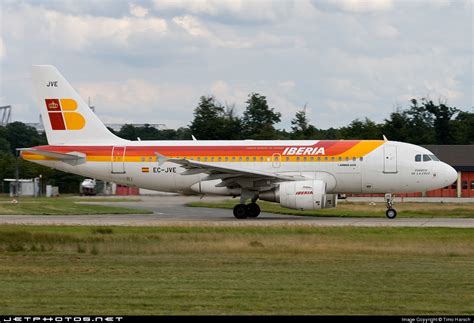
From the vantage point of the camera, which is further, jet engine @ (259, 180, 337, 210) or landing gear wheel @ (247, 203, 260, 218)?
landing gear wheel @ (247, 203, 260, 218)

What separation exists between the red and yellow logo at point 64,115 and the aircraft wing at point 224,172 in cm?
619

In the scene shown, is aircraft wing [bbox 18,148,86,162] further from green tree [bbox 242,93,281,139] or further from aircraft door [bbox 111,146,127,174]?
green tree [bbox 242,93,281,139]

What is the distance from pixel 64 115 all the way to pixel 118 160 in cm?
340

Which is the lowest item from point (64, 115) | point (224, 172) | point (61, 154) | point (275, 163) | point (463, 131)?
point (224, 172)

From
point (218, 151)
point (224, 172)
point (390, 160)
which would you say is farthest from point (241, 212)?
point (390, 160)

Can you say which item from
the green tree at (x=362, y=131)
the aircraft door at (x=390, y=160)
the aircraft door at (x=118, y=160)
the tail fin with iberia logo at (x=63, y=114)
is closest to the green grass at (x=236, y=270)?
the aircraft door at (x=390, y=160)

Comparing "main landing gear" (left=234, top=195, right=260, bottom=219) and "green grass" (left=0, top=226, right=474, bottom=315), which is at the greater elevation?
"main landing gear" (left=234, top=195, right=260, bottom=219)

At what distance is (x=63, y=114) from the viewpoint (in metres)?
39.2

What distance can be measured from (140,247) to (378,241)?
22.8 ft

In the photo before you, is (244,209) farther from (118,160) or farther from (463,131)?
(463,131)

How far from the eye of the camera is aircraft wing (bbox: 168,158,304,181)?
114 feet

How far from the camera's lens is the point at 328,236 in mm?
27016

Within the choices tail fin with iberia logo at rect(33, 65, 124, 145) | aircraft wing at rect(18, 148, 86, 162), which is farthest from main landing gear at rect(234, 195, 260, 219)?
aircraft wing at rect(18, 148, 86, 162)

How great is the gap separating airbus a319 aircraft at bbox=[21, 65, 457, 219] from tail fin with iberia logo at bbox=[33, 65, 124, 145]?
5 centimetres
